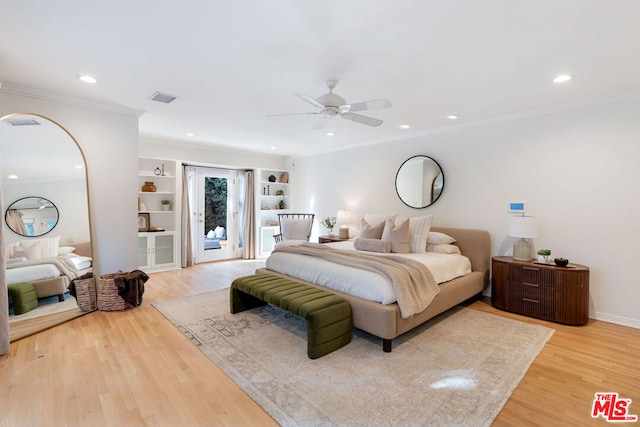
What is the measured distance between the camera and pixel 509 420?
180 centimetres

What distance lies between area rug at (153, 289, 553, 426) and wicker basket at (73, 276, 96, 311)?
3.12 ft

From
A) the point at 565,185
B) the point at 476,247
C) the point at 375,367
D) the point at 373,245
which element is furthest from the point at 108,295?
the point at 565,185

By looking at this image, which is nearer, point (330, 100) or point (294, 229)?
point (330, 100)

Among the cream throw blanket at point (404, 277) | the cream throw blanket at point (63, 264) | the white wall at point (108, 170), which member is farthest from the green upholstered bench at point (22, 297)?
the cream throw blanket at point (404, 277)

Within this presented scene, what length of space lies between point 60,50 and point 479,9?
3105mm

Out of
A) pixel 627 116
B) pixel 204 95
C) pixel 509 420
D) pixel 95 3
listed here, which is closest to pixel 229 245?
pixel 204 95

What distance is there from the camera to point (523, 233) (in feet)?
11.5

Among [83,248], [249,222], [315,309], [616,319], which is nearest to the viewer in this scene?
[315,309]

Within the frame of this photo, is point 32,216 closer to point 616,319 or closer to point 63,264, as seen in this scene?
point 63,264

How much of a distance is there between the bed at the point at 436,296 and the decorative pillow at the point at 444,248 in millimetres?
190

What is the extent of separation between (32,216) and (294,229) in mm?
4064

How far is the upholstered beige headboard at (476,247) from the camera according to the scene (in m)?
4.04

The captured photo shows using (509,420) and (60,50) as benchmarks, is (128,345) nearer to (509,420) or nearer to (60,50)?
(60,50)

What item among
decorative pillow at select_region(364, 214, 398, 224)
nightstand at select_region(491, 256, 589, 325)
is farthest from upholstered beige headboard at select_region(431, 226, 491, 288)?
decorative pillow at select_region(364, 214, 398, 224)
